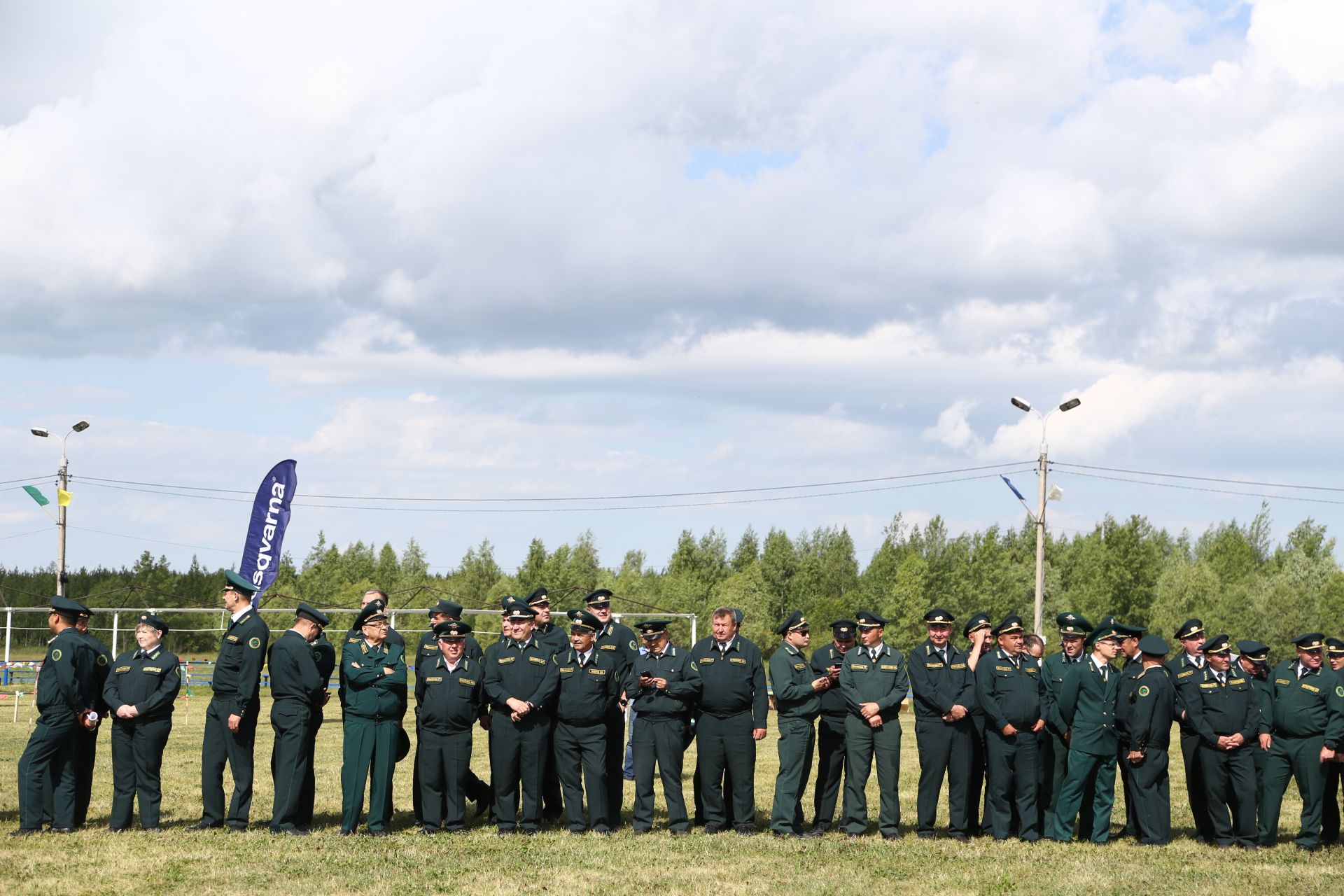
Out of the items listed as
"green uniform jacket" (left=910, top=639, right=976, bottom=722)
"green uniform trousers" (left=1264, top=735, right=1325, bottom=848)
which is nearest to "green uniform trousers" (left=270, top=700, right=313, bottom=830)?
"green uniform jacket" (left=910, top=639, right=976, bottom=722)

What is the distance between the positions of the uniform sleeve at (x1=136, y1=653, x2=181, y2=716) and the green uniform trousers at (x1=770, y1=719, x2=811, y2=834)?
5.22 meters

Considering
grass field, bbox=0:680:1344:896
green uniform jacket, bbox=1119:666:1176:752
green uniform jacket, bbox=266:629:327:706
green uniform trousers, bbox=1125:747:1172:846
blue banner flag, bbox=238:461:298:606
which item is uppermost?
blue banner flag, bbox=238:461:298:606

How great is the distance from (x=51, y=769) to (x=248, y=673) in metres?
1.89

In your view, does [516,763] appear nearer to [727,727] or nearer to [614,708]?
[614,708]

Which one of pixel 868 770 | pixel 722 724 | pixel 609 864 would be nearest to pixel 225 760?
pixel 609 864

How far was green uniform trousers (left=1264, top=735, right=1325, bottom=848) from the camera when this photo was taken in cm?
1161

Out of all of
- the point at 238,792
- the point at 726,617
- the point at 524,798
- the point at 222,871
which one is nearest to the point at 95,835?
the point at 238,792

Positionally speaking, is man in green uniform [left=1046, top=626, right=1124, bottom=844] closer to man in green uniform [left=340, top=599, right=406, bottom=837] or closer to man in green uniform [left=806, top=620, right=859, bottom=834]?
man in green uniform [left=806, top=620, right=859, bottom=834]

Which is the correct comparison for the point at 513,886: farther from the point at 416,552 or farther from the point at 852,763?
the point at 416,552

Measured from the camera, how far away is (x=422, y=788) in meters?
11.7

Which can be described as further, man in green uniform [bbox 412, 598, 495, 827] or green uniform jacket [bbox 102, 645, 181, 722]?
man in green uniform [bbox 412, 598, 495, 827]

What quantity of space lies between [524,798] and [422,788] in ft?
2.89

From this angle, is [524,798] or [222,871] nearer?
[222,871]

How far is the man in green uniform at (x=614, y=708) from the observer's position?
1220cm
